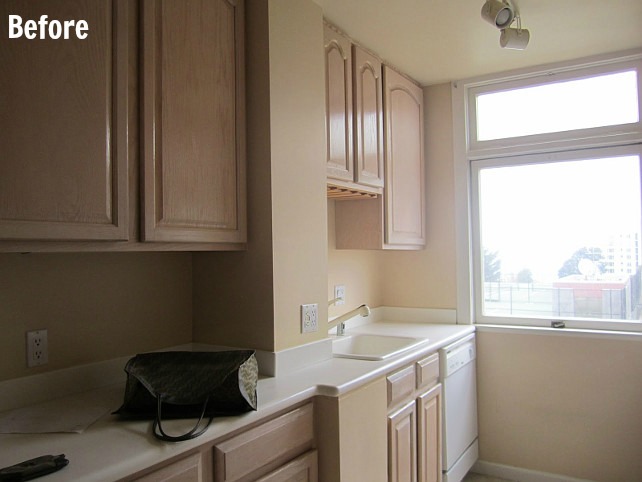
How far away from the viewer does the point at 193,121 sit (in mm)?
1749

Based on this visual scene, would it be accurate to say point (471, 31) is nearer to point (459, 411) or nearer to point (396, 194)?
point (396, 194)

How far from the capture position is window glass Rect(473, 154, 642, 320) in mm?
2977

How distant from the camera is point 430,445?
257 centimetres

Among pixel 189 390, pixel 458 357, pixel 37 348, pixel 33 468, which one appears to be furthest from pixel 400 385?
pixel 33 468

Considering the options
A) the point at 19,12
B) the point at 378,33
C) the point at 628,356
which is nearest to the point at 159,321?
the point at 19,12

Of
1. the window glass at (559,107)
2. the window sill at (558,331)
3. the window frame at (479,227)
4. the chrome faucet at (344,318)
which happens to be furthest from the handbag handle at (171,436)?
the window glass at (559,107)

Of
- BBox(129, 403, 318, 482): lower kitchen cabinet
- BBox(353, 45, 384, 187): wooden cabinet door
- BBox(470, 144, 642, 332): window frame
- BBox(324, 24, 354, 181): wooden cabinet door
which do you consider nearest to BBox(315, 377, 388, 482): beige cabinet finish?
BBox(129, 403, 318, 482): lower kitchen cabinet

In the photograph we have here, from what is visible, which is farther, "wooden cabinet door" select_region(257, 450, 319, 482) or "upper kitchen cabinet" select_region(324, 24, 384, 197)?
"upper kitchen cabinet" select_region(324, 24, 384, 197)

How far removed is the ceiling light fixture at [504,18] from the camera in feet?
7.02

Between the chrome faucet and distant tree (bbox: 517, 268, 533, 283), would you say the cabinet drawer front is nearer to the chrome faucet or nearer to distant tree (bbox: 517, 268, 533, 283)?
the chrome faucet

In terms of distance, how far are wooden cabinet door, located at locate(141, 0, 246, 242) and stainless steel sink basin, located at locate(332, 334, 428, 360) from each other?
1045 mm

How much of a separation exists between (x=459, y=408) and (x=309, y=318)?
1333mm

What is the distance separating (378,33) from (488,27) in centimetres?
53

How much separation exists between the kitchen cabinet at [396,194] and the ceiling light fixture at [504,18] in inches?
31.0
